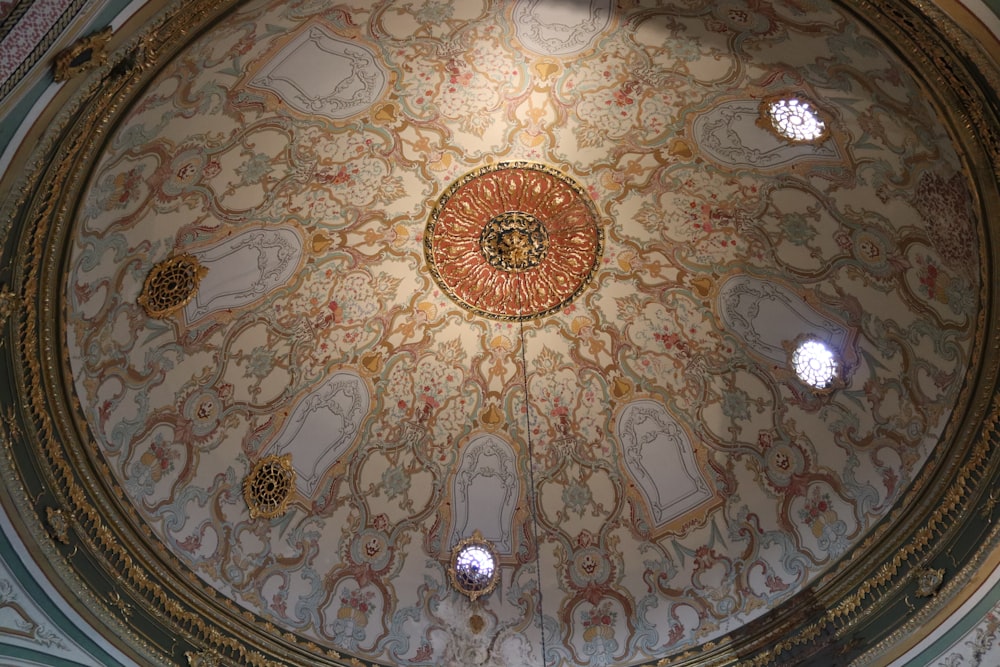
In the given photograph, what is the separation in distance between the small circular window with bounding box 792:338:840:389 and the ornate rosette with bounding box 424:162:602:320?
304cm

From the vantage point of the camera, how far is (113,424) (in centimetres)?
1105

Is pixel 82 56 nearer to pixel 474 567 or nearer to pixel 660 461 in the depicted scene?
pixel 474 567

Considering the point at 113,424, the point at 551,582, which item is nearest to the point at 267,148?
the point at 113,424

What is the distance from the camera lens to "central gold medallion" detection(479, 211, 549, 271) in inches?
516

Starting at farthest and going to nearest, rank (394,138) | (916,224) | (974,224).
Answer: (394,138), (916,224), (974,224)

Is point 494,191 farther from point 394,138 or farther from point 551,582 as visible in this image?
point 551,582

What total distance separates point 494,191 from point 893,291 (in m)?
5.26

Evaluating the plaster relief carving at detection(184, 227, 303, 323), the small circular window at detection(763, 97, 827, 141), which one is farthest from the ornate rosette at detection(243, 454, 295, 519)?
the small circular window at detection(763, 97, 827, 141)

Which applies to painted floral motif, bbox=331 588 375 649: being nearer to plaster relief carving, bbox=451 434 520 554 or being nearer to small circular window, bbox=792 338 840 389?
→ plaster relief carving, bbox=451 434 520 554

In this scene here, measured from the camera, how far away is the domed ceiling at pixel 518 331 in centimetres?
1034

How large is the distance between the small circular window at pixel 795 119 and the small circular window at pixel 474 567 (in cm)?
674

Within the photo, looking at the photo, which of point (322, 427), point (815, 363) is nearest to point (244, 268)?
point (322, 427)

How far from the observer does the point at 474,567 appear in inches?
514

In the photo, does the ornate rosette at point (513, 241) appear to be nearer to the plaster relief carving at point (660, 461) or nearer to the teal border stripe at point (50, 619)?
the plaster relief carving at point (660, 461)
